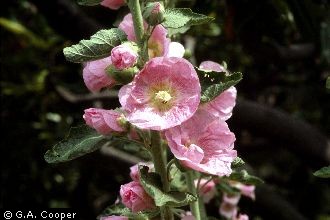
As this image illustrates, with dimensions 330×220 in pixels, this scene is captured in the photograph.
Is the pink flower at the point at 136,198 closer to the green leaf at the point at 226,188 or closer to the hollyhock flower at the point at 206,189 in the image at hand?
the hollyhock flower at the point at 206,189

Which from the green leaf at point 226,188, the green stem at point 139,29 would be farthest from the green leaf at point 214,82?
the green leaf at point 226,188

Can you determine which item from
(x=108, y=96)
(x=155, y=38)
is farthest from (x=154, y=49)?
(x=108, y=96)

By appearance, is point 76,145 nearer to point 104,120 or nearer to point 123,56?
point 104,120

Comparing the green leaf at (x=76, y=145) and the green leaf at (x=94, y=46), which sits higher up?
the green leaf at (x=94, y=46)

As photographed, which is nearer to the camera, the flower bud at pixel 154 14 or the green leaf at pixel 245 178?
the flower bud at pixel 154 14

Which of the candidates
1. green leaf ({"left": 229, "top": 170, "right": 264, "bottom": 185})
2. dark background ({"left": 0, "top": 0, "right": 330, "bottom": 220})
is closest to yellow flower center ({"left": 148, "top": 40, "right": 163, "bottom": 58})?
green leaf ({"left": 229, "top": 170, "right": 264, "bottom": 185})

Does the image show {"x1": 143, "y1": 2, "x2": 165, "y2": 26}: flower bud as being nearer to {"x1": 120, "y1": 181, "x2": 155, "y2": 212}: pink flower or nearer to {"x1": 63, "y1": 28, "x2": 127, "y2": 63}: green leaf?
{"x1": 63, "y1": 28, "x2": 127, "y2": 63}: green leaf

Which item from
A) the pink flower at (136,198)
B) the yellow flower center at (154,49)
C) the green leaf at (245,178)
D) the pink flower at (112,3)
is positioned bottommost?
the green leaf at (245,178)
